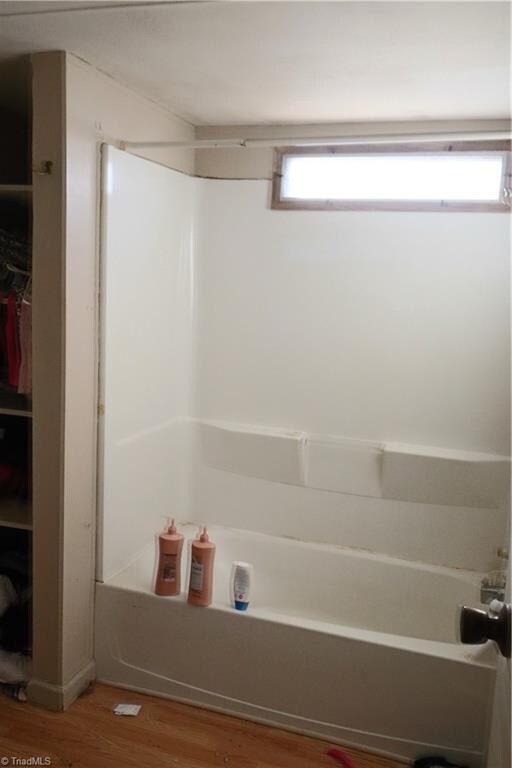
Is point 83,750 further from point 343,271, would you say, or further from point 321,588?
point 343,271

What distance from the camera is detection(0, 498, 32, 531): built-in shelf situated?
8.08 feet

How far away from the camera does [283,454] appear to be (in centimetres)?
302

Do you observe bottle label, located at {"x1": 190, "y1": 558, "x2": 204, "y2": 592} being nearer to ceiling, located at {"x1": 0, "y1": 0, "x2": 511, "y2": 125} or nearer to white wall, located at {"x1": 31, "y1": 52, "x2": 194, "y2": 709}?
white wall, located at {"x1": 31, "y1": 52, "x2": 194, "y2": 709}

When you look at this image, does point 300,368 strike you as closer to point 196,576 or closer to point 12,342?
point 196,576

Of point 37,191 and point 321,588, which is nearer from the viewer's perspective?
point 37,191

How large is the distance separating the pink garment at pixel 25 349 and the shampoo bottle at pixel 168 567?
749 mm

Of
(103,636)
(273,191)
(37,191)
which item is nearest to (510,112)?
(273,191)

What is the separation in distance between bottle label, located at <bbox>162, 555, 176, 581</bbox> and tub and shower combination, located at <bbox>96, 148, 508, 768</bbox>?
3.1 inches

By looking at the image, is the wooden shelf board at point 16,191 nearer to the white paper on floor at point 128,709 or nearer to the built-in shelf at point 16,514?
→ the built-in shelf at point 16,514

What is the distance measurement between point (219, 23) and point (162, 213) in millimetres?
1074

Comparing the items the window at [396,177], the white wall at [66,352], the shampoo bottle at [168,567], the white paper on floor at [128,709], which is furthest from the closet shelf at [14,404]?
the window at [396,177]

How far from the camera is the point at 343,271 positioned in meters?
2.91

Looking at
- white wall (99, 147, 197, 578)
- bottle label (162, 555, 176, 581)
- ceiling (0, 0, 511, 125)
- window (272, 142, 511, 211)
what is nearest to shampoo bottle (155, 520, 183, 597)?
bottle label (162, 555, 176, 581)

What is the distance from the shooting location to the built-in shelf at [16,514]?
8.08ft
